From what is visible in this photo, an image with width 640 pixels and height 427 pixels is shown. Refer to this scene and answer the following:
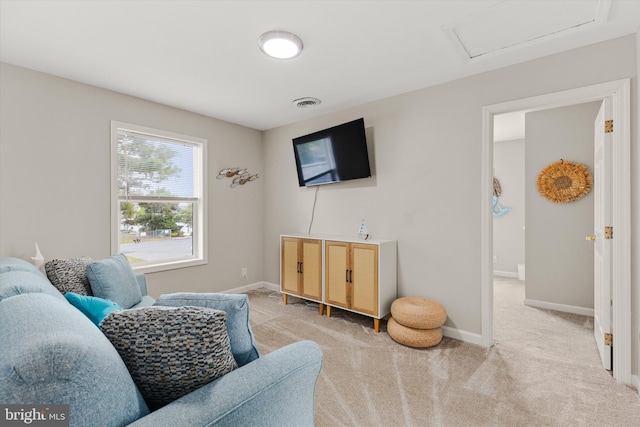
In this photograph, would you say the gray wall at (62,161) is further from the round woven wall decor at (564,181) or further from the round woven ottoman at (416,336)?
the round woven wall decor at (564,181)

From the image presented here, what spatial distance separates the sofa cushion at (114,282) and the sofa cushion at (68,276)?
0.07 m

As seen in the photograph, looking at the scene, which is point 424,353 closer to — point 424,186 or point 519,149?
point 424,186

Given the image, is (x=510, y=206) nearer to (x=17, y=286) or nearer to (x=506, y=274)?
(x=506, y=274)

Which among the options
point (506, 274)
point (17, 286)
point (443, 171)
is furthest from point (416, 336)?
point (506, 274)

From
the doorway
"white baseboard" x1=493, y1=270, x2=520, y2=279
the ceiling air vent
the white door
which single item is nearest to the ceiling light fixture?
the ceiling air vent

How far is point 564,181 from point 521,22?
7.96 feet

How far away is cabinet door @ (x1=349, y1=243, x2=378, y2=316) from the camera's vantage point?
2.99m

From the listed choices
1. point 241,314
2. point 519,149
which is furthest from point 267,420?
point 519,149

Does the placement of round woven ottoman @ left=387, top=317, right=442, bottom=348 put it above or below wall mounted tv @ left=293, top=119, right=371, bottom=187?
below

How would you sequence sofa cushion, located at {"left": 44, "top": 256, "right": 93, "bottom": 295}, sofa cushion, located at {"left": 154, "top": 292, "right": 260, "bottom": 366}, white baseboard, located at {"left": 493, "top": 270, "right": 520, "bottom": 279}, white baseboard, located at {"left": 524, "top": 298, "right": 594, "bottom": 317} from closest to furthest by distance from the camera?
sofa cushion, located at {"left": 154, "top": 292, "right": 260, "bottom": 366} → sofa cushion, located at {"left": 44, "top": 256, "right": 93, "bottom": 295} → white baseboard, located at {"left": 524, "top": 298, "right": 594, "bottom": 317} → white baseboard, located at {"left": 493, "top": 270, "right": 520, "bottom": 279}

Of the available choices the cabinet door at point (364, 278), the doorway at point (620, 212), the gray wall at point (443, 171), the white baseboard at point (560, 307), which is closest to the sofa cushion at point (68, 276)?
the cabinet door at point (364, 278)

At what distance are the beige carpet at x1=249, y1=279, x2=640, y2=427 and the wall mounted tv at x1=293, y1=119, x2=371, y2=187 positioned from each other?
1634 millimetres

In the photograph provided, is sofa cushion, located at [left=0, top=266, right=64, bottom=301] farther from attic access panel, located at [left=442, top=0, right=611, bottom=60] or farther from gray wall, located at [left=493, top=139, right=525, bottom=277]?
gray wall, located at [left=493, top=139, right=525, bottom=277]

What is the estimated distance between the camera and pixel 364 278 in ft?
10.1
